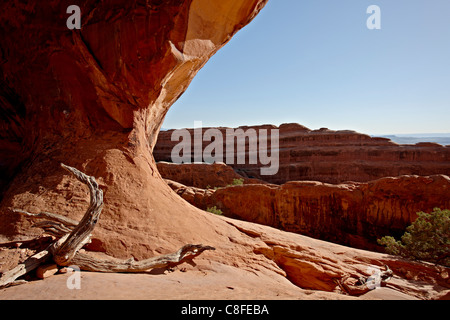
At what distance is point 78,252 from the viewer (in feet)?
15.2

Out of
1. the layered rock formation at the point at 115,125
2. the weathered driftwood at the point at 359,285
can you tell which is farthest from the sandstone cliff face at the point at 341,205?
the weathered driftwood at the point at 359,285

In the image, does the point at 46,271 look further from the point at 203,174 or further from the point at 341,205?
the point at 203,174

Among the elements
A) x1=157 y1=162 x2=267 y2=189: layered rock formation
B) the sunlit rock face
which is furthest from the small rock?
x1=157 y1=162 x2=267 y2=189: layered rock formation

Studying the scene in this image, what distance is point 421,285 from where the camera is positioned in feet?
23.4

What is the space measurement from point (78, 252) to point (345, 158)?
105 ft

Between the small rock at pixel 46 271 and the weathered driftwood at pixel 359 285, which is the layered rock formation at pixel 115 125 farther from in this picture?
the small rock at pixel 46 271

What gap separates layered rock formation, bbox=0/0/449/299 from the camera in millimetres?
6406

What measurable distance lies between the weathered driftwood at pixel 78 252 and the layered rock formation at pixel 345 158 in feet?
95.6

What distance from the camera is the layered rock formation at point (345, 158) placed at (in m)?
28.9

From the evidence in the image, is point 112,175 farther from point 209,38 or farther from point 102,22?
point 209,38

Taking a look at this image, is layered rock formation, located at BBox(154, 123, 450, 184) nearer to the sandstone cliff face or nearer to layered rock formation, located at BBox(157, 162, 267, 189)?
layered rock formation, located at BBox(157, 162, 267, 189)

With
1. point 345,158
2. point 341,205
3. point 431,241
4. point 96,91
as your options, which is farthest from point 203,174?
point 96,91

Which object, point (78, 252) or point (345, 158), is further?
point (345, 158)
